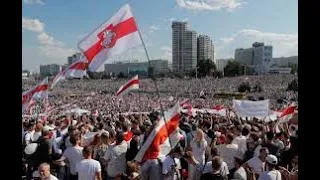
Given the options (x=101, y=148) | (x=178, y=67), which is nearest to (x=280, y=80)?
(x=178, y=67)

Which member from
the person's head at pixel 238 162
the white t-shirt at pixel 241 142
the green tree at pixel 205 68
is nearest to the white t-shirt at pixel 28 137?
the white t-shirt at pixel 241 142

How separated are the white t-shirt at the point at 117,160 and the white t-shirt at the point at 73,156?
47cm

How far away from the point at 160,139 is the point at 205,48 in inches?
7260

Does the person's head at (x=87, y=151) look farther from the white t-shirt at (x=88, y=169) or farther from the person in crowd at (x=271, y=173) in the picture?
the person in crowd at (x=271, y=173)

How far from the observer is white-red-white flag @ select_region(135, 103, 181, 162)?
17.9 ft

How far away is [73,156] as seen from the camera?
7.19 meters

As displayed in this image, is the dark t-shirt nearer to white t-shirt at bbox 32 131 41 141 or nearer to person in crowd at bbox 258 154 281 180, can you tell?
white t-shirt at bbox 32 131 41 141

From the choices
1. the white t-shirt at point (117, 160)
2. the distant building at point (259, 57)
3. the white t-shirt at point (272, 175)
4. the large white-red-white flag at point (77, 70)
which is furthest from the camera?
the distant building at point (259, 57)

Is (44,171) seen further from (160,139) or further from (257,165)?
(257,165)

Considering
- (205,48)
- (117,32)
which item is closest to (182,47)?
(205,48)

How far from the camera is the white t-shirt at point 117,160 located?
7141 mm
